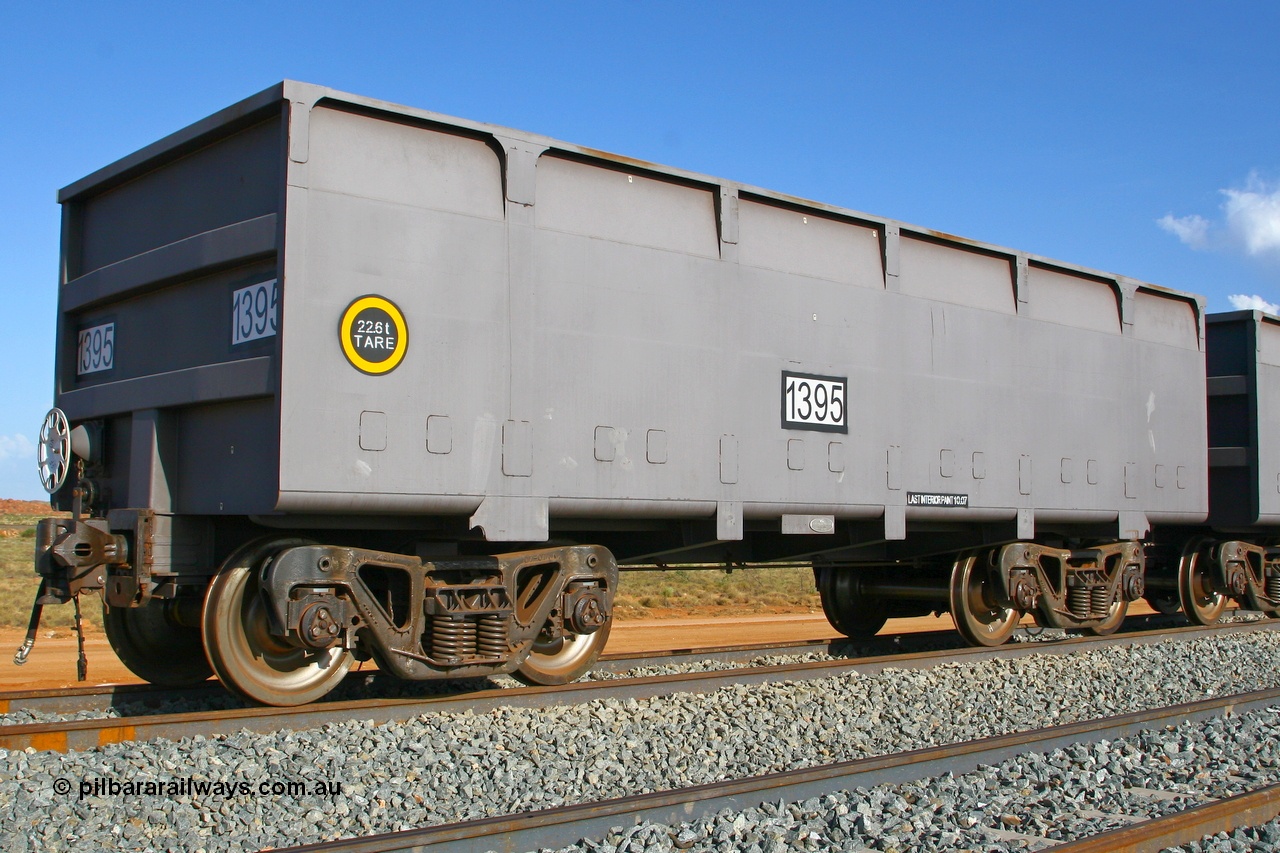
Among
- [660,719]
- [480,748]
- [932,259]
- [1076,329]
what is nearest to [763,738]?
[660,719]

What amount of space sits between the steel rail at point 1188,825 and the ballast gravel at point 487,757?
70 centimetres

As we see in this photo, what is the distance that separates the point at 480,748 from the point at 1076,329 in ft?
23.9

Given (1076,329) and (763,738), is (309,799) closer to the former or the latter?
(763,738)

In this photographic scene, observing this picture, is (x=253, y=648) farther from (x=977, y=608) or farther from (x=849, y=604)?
(x=849, y=604)

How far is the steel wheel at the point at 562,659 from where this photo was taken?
7.39 m

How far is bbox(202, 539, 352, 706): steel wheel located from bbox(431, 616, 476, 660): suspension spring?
55 centimetres

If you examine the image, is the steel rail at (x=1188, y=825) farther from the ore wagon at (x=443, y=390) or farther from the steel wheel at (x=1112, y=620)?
the steel wheel at (x=1112, y=620)

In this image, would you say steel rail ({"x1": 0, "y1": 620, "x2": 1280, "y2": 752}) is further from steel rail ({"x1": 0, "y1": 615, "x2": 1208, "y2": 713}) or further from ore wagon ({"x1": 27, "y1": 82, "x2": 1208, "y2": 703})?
steel rail ({"x1": 0, "y1": 615, "x2": 1208, "y2": 713})

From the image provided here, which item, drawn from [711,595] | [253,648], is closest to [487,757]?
[253,648]

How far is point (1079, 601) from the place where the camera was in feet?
34.8

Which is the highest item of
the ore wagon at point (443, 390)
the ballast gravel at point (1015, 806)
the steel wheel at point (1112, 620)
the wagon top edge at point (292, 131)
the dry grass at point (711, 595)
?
the wagon top edge at point (292, 131)

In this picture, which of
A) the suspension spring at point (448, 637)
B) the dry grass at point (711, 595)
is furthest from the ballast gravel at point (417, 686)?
the dry grass at point (711, 595)

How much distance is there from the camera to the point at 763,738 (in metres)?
6.46

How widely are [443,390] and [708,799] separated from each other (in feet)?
9.05
